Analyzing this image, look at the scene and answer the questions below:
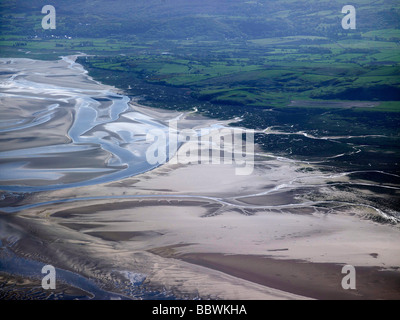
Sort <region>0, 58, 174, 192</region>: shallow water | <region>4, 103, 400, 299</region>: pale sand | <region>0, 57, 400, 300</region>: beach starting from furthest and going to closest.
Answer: <region>0, 58, 174, 192</region>: shallow water
<region>4, 103, 400, 299</region>: pale sand
<region>0, 57, 400, 300</region>: beach

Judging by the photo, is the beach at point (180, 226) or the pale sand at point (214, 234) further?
the pale sand at point (214, 234)

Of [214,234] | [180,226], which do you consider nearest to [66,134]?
[180,226]

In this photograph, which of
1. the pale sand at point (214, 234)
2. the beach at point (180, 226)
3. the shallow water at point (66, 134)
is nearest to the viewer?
the beach at point (180, 226)

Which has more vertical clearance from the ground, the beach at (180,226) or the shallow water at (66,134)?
the shallow water at (66,134)

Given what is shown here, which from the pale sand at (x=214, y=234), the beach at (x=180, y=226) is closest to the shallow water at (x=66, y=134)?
the beach at (x=180, y=226)

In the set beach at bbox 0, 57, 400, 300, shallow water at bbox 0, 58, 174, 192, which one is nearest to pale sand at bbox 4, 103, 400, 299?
beach at bbox 0, 57, 400, 300

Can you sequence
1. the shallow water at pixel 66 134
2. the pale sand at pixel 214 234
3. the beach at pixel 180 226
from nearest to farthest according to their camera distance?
the beach at pixel 180 226
the pale sand at pixel 214 234
the shallow water at pixel 66 134

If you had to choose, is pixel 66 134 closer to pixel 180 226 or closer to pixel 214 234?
pixel 180 226

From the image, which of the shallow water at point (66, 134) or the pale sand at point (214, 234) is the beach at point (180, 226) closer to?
the pale sand at point (214, 234)

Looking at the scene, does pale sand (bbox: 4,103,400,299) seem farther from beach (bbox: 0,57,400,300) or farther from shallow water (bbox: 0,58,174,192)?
shallow water (bbox: 0,58,174,192)
